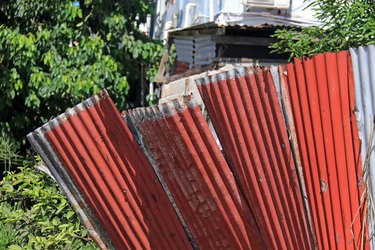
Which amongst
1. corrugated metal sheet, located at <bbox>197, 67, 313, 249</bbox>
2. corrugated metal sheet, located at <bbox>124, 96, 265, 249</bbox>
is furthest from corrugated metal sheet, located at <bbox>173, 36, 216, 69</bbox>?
corrugated metal sheet, located at <bbox>197, 67, 313, 249</bbox>

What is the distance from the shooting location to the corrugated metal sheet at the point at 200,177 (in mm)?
4492

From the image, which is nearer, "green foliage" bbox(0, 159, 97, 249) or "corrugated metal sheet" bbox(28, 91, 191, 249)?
"corrugated metal sheet" bbox(28, 91, 191, 249)

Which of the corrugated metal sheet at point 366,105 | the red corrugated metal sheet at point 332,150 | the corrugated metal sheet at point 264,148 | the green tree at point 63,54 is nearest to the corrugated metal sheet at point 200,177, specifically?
the corrugated metal sheet at point 264,148

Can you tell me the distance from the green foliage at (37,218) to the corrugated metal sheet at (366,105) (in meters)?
3.19

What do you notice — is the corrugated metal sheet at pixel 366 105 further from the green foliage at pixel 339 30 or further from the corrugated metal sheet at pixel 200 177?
the green foliage at pixel 339 30

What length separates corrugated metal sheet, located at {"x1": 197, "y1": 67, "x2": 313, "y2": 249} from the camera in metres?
4.35

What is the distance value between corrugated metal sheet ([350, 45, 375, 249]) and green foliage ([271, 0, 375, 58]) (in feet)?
→ 6.81

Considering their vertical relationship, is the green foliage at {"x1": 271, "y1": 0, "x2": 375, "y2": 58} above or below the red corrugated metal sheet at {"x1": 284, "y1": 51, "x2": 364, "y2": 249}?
above

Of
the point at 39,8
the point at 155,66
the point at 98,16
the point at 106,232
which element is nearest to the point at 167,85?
the point at 155,66

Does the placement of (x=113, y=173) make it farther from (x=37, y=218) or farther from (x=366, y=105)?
(x=37, y=218)

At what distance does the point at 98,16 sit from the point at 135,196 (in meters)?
7.92

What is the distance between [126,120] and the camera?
496 centimetres

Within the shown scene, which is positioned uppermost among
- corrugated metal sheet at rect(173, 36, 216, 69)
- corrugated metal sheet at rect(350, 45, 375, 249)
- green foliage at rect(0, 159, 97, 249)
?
corrugated metal sheet at rect(350, 45, 375, 249)

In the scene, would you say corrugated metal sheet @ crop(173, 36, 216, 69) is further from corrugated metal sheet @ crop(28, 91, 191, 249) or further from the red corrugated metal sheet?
the red corrugated metal sheet
